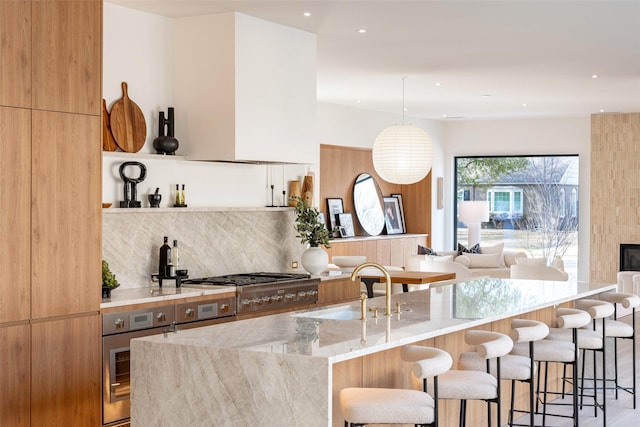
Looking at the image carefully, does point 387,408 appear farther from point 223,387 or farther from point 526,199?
point 526,199

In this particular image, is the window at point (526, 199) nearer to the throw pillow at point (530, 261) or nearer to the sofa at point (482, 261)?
the sofa at point (482, 261)

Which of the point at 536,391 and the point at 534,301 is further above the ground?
the point at 534,301

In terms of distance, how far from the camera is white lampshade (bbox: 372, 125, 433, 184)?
9.45 meters

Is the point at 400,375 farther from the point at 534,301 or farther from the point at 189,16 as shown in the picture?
the point at 189,16

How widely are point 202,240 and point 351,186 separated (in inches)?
282

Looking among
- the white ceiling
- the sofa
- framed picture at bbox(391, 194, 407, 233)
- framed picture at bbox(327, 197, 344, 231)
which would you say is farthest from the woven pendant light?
framed picture at bbox(391, 194, 407, 233)

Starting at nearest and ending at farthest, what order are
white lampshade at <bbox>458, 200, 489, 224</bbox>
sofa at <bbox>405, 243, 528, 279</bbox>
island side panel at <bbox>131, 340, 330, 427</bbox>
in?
1. island side panel at <bbox>131, 340, 330, 427</bbox>
2. sofa at <bbox>405, 243, 528, 279</bbox>
3. white lampshade at <bbox>458, 200, 489, 224</bbox>

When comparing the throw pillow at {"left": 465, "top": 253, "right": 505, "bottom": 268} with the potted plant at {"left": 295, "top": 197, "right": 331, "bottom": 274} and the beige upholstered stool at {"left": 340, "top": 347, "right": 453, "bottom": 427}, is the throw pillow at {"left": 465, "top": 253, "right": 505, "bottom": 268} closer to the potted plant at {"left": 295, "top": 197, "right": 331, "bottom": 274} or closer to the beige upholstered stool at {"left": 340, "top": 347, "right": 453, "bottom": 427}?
the potted plant at {"left": 295, "top": 197, "right": 331, "bottom": 274}

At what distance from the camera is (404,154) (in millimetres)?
9430

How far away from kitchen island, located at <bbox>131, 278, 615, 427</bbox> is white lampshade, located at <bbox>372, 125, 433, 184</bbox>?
4.68 m

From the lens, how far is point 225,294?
6512 millimetres

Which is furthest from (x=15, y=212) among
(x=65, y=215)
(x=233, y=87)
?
(x=233, y=87)

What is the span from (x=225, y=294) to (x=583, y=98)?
7.27 m

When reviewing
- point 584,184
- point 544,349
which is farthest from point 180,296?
point 584,184
